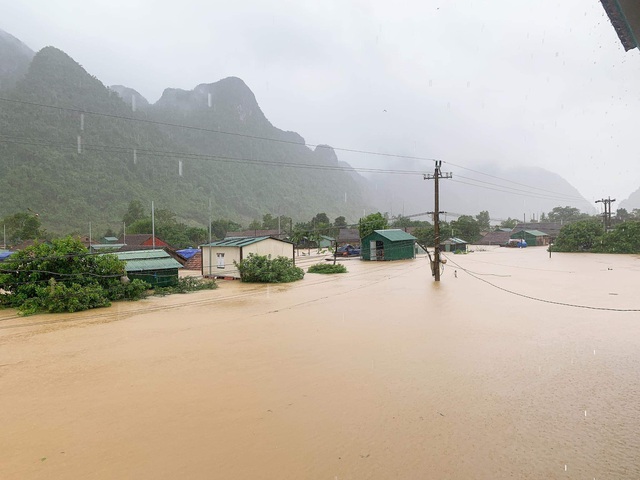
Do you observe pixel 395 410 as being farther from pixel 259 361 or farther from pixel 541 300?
pixel 541 300

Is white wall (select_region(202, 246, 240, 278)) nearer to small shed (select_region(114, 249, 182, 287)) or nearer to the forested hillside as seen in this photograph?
small shed (select_region(114, 249, 182, 287))

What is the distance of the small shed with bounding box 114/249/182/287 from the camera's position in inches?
816

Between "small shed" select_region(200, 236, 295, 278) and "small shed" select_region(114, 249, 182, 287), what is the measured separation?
463cm

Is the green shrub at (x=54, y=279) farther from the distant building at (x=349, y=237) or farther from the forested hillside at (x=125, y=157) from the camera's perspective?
the distant building at (x=349, y=237)

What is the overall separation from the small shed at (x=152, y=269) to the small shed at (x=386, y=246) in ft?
78.2

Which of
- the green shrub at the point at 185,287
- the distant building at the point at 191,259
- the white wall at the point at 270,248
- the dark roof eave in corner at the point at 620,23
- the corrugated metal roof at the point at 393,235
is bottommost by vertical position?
the green shrub at the point at 185,287

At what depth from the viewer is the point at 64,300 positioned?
15812mm

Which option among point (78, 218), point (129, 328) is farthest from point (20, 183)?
point (129, 328)

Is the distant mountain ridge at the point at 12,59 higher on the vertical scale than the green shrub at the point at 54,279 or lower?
higher

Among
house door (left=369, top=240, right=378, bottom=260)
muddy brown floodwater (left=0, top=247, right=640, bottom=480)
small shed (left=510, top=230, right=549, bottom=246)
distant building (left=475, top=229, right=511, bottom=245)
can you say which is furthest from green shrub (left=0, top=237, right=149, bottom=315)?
small shed (left=510, top=230, right=549, bottom=246)

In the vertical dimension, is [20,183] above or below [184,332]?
above

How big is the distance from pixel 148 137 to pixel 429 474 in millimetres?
137558

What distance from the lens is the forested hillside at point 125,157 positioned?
7606 centimetres

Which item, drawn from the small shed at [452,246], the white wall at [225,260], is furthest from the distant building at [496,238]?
the white wall at [225,260]
